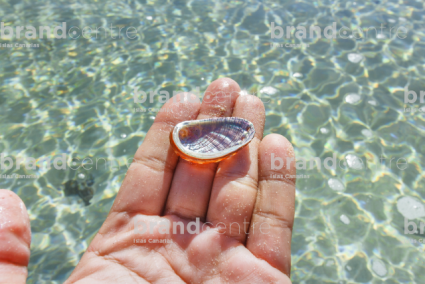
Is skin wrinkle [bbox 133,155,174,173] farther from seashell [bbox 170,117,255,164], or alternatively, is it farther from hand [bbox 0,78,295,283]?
seashell [bbox 170,117,255,164]

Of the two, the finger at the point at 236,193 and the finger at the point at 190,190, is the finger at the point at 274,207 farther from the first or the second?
the finger at the point at 190,190

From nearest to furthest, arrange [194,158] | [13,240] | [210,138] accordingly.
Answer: [13,240] < [194,158] < [210,138]

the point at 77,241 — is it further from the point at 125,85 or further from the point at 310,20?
the point at 310,20

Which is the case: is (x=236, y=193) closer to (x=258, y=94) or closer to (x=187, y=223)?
(x=187, y=223)

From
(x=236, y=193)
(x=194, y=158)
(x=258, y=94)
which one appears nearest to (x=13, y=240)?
(x=194, y=158)

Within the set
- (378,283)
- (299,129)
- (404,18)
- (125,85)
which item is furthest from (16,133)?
(404,18)

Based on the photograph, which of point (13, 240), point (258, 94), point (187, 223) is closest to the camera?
point (13, 240)

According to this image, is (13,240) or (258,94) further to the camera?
(258,94)
